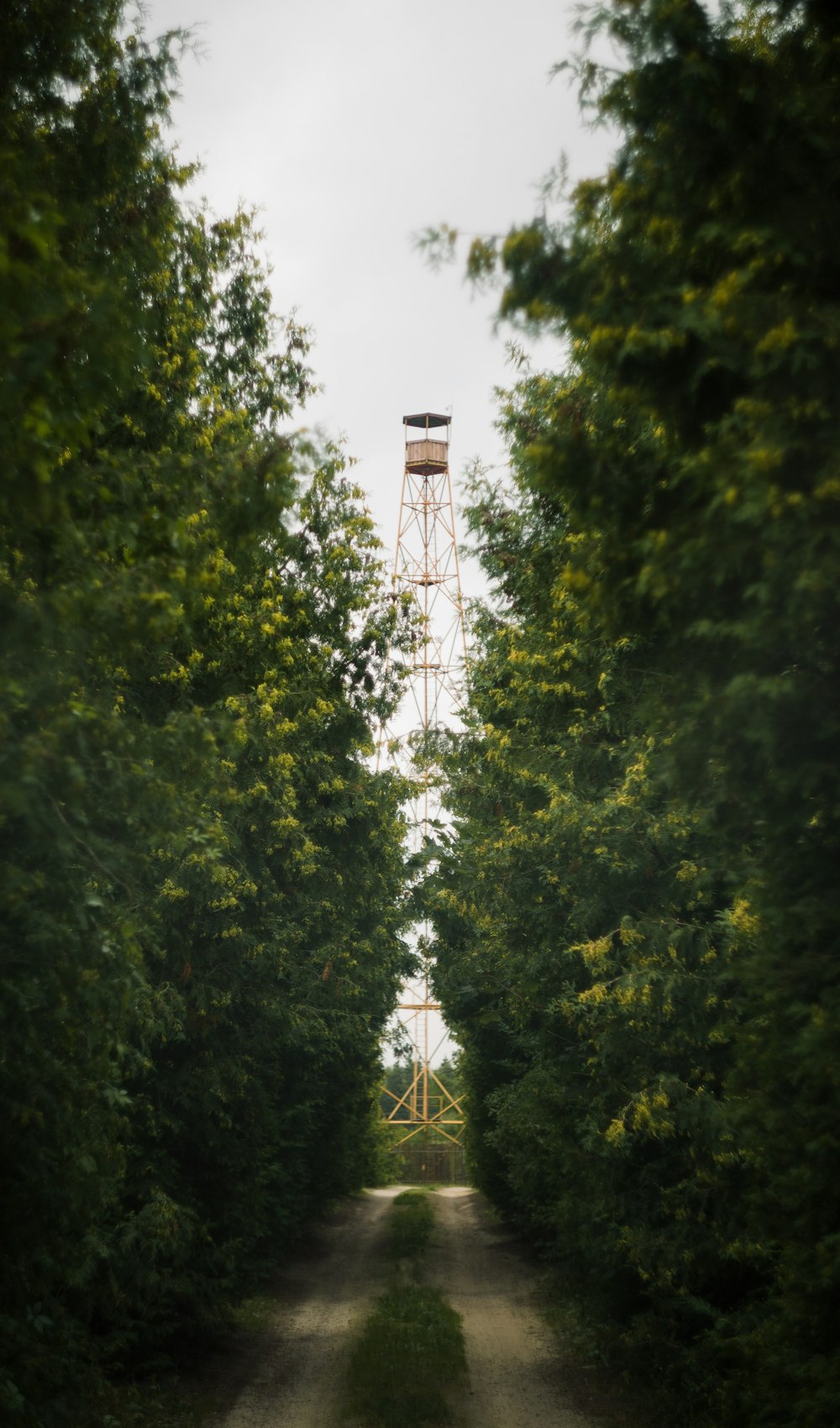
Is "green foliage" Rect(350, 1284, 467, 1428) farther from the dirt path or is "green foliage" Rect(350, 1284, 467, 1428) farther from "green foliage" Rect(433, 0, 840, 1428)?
"green foliage" Rect(433, 0, 840, 1428)

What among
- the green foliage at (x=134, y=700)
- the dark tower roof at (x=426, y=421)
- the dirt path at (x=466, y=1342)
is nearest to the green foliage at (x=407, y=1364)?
the dirt path at (x=466, y=1342)

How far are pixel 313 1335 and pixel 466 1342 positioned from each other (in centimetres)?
207

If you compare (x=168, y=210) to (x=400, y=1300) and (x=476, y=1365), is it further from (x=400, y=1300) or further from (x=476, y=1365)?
(x=400, y=1300)

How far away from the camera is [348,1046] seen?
72.0 ft

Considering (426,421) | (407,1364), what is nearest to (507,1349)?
(407,1364)

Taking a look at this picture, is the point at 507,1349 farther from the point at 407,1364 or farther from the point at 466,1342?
the point at 407,1364

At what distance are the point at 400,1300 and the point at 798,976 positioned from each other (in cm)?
1364

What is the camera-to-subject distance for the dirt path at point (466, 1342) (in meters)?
10.5

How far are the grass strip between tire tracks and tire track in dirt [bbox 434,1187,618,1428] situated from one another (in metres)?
0.28

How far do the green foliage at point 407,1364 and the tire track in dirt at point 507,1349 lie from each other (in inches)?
10.3

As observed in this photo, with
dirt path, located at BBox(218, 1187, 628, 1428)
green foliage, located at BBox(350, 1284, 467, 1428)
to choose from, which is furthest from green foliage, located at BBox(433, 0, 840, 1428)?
dirt path, located at BBox(218, 1187, 628, 1428)

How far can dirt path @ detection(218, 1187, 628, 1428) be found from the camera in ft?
34.4

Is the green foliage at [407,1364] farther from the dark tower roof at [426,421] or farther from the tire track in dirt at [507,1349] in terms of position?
the dark tower roof at [426,421]

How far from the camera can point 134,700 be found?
1104 centimetres
